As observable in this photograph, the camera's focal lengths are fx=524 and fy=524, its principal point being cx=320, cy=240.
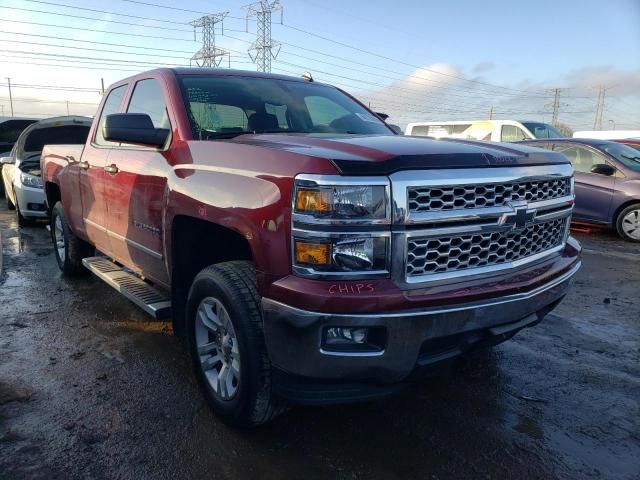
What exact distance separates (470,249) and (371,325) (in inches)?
25.6

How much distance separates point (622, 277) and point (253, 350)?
5272mm

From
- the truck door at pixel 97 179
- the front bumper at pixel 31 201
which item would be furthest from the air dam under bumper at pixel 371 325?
the front bumper at pixel 31 201

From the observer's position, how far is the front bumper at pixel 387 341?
217 centimetres

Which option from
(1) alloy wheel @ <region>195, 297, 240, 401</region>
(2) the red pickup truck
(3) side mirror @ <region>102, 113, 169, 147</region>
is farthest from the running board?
(3) side mirror @ <region>102, 113, 169, 147</region>

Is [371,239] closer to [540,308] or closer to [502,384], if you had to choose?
[540,308]

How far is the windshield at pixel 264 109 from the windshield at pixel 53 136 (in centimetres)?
701

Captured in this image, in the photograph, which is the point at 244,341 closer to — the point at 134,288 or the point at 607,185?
the point at 134,288

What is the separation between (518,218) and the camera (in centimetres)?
257

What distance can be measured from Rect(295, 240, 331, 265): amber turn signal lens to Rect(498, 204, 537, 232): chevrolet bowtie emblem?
89 centimetres

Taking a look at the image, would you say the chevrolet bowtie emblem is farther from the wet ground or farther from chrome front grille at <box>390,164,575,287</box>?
the wet ground

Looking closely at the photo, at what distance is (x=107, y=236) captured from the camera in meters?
4.39

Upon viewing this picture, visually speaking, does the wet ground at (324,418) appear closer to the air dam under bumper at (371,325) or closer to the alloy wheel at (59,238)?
the air dam under bumper at (371,325)

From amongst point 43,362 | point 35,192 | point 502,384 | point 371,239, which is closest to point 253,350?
point 371,239

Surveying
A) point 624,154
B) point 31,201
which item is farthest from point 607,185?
point 31,201
